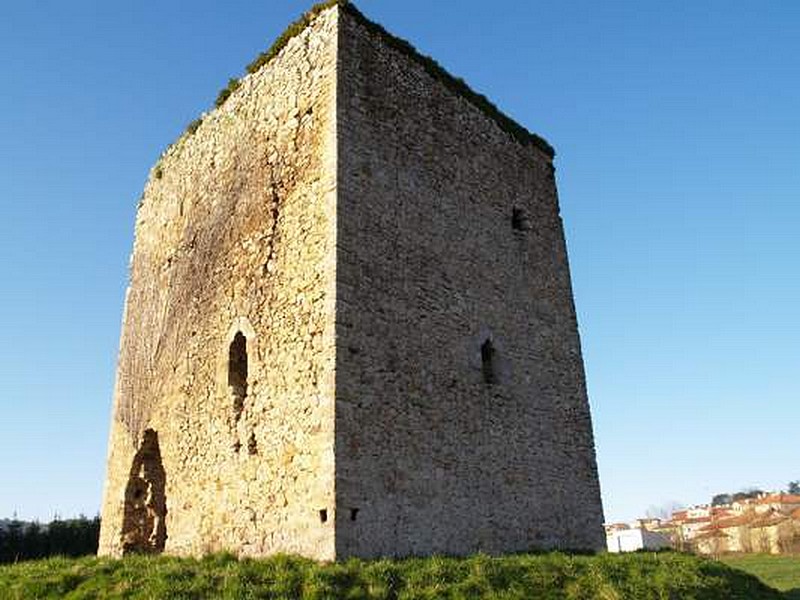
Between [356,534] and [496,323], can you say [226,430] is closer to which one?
[356,534]

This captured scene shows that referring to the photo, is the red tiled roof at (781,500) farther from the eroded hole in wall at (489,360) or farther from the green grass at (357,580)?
the eroded hole in wall at (489,360)

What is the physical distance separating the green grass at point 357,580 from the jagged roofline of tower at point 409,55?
7643 mm

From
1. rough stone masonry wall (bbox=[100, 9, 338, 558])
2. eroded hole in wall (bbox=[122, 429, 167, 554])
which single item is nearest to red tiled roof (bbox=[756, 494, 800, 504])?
eroded hole in wall (bbox=[122, 429, 167, 554])

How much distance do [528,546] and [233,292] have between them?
591 cm

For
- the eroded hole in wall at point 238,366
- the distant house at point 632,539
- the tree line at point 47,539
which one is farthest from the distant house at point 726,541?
the eroded hole in wall at point 238,366

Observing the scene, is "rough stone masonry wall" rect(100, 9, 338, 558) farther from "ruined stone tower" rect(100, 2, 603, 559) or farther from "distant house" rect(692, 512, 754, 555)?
"distant house" rect(692, 512, 754, 555)

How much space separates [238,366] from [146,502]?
11.1ft

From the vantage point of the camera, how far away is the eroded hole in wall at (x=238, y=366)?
1019 cm

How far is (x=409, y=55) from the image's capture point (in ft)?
36.8

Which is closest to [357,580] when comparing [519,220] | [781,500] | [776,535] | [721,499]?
[519,220]

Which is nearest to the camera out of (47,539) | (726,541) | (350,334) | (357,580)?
(357,580)

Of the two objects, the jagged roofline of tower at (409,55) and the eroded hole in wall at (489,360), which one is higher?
the jagged roofline of tower at (409,55)

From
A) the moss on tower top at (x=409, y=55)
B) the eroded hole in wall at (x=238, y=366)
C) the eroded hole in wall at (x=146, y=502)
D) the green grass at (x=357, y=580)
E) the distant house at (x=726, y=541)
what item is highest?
the moss on tower top at (x=409, y=55)

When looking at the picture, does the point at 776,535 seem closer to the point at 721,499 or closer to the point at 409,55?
the point at 409,55
